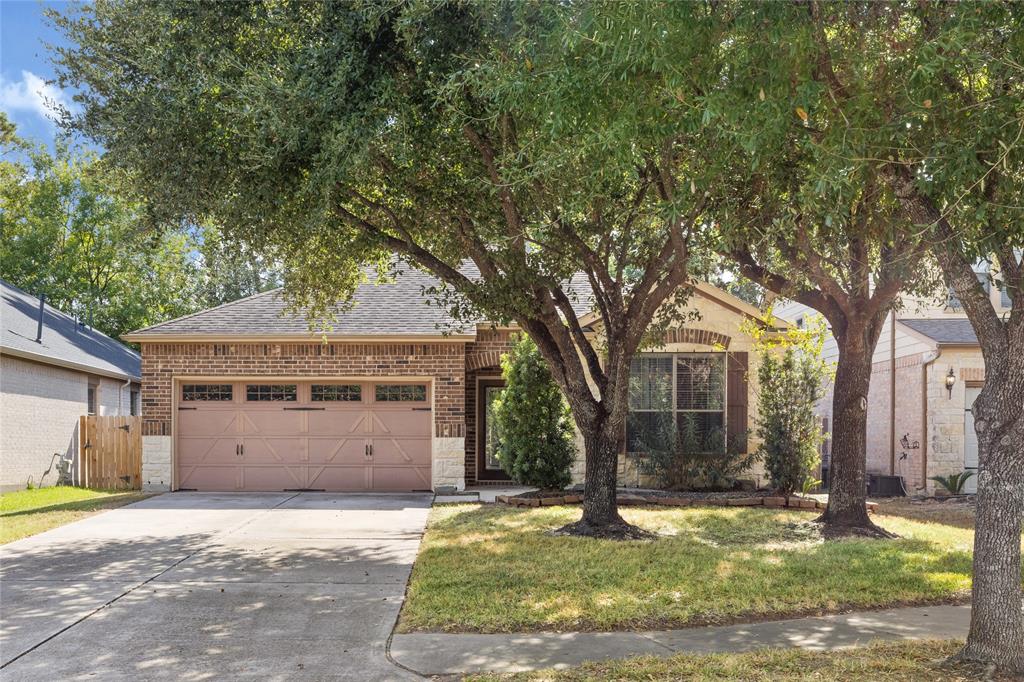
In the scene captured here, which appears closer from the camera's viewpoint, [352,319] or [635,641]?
[635,641]

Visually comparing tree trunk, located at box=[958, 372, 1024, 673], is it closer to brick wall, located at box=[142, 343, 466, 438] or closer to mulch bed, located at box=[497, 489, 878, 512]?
mulch bed, located at box=[497, 489, 878, 512]

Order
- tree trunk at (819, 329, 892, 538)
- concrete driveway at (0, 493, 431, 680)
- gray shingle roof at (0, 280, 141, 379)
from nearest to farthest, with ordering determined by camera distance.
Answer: concrete driveway at (0, 493, 431, 680) → tree trunk at (819, 329, 892, 538) → gray shingle roof at (0, 280, 141, 379)

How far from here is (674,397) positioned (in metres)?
16.7

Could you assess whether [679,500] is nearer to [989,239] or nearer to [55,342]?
[989,239]

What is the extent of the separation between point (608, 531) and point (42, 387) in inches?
537

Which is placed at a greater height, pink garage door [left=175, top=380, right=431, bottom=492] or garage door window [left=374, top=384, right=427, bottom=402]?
garage door window [left=374, top=384, right=427, bottom=402]

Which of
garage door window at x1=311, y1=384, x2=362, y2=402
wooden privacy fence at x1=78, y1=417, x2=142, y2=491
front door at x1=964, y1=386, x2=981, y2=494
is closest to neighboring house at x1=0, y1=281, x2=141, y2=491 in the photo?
wooden privacy fence at x1=78, y1=417, x2=142, y2=491

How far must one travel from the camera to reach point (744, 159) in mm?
7691

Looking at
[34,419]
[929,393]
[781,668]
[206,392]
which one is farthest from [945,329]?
[34,419]

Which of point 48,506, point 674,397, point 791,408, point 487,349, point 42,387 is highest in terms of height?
point 487,349

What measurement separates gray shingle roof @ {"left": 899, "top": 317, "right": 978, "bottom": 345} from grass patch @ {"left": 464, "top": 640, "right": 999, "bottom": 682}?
40.5 ft

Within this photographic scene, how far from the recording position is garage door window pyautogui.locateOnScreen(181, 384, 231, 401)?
17.3 m

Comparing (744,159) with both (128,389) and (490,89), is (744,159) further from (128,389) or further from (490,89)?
(128,389)

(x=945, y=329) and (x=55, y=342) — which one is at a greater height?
(x=945, y=329)
